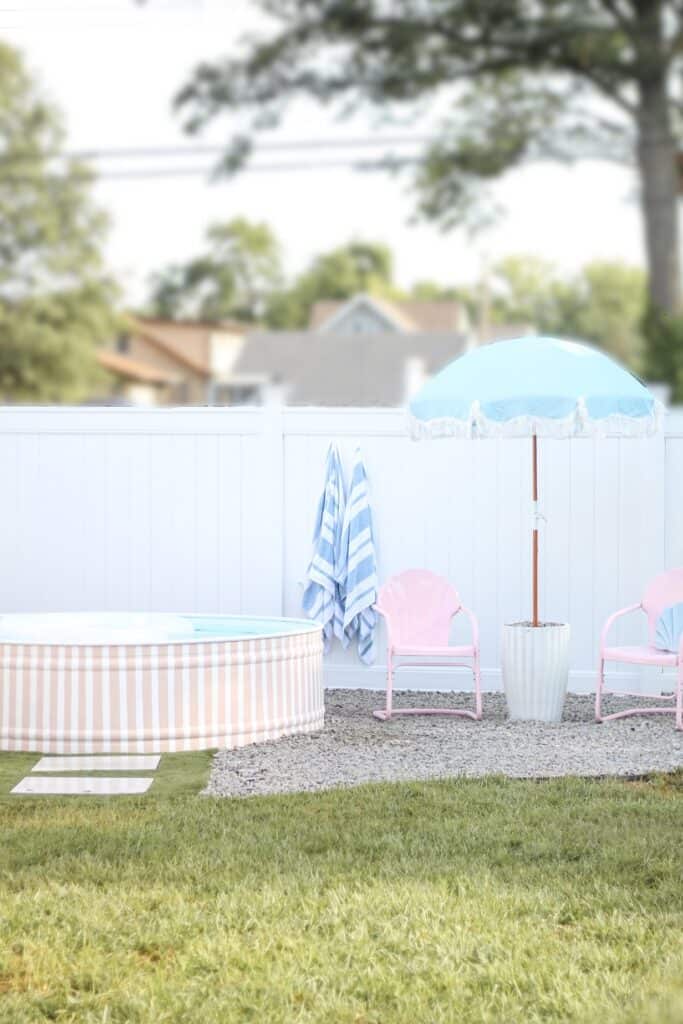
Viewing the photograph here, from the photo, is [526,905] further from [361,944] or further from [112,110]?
[112,110]

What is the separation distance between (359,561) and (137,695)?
2168mm

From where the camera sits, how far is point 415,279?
65.9 meters

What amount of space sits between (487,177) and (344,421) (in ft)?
49.4

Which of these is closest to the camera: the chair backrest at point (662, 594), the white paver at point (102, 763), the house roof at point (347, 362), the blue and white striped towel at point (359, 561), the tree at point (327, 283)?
the white paver at point (102, 763)

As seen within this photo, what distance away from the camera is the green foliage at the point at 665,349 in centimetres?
2089

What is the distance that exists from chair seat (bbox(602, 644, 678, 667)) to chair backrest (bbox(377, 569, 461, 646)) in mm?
892

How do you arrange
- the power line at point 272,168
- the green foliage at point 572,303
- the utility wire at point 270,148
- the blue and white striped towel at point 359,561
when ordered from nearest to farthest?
1. the blue and white striped towel at point 359,561
2. the power line at point 272,168
3. the utility wire at point 270,148
4. the green foliage at point 572,303

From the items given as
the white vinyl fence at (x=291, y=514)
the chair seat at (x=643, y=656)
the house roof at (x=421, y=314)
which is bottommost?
the chair seat at (x=643, y=656)

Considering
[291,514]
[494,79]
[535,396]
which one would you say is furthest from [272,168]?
[535,396]

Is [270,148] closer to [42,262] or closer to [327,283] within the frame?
[42,262]

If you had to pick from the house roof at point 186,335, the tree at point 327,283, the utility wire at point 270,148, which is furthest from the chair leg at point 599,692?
the tree at point 327,283

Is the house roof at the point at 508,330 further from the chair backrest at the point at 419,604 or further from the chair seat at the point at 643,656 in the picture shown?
the chair seat at the point at 643,656

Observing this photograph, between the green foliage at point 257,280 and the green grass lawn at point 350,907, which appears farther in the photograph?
the green foliage at point 257,280

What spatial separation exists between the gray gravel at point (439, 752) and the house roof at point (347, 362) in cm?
3742
